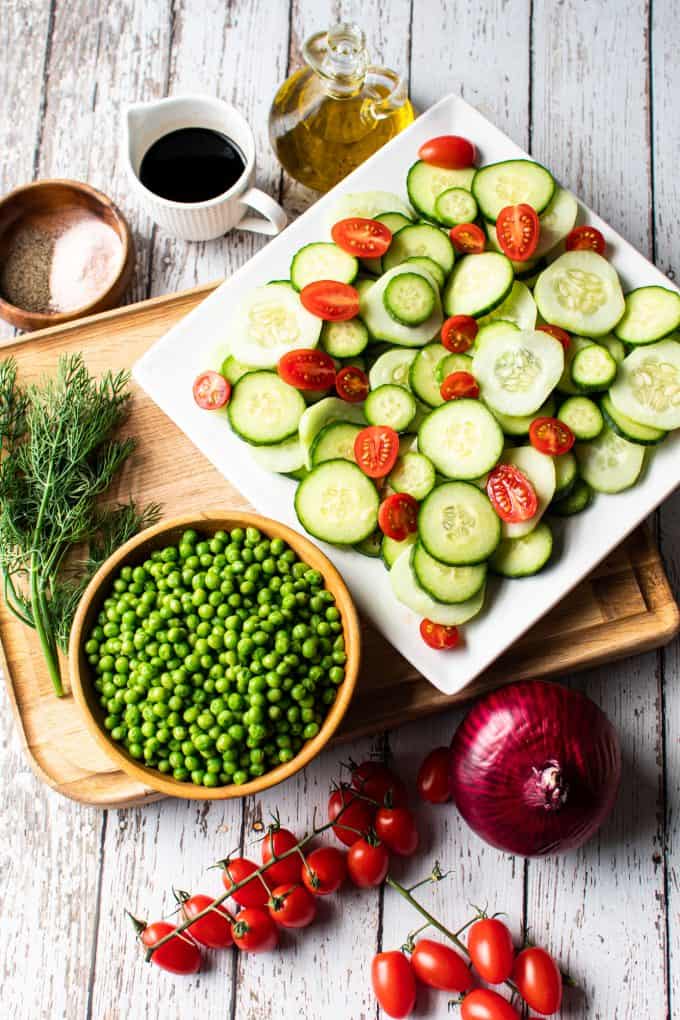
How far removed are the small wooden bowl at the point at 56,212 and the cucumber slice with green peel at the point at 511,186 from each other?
3.33 feet

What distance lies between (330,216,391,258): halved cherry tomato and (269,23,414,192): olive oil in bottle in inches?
16.9

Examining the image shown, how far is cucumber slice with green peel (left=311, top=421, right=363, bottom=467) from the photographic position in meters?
2.59

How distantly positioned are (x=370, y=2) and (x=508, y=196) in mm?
1017

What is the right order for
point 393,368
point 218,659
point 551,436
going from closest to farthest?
1. point 218,659
2. point 551,436
3. point 393,368

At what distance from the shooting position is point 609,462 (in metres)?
2.67

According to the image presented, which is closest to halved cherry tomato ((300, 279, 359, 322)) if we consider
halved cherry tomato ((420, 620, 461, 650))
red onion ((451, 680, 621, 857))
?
halved cherry tomato ((420, 620, 461, 650))

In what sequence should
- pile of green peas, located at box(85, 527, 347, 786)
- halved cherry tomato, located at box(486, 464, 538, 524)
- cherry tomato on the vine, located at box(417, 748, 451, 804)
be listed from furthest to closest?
cherry tomato on the vine, located at box(417, 748, 451, 804) → halved cherry tomato, located at box(486, 464, 538, 524) → pile of green peas, located at box(85, 527, 347, 786)

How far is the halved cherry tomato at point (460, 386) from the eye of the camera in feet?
A: 8.55

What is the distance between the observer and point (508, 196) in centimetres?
278

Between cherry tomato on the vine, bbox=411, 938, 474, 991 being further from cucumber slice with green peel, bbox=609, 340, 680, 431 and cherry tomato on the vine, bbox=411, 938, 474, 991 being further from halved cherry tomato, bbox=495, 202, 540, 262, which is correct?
halved cherry tomato, bbox=495, 202, 540, 262

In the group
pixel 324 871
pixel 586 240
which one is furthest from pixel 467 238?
pixel 324 871

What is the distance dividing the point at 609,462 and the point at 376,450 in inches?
23.7

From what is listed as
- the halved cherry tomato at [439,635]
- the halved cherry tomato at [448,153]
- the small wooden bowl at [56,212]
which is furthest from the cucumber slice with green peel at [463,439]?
the small wooden bowl at [56,212]

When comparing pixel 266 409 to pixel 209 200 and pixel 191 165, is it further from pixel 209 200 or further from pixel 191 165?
pixel 191 165
